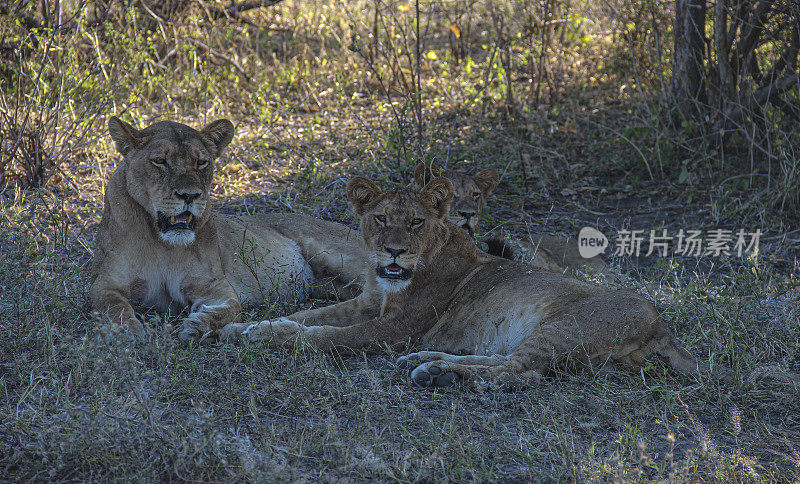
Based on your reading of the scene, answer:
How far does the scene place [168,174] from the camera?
4555 mm

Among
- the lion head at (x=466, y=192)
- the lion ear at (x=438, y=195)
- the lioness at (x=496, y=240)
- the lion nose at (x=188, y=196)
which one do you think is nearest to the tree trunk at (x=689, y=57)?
the lioness at (x=496, y=240)

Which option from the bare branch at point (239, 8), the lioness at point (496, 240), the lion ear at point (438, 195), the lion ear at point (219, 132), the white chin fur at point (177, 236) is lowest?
the lioness at point (496, 240)

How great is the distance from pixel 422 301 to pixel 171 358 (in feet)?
4.28

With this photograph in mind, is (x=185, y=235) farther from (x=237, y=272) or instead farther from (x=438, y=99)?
(x=438, y=99)

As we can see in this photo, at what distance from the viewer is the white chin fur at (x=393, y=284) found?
14.9 feet

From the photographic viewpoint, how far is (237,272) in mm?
5258

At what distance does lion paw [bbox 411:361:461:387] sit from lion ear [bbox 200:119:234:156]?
1757 mm

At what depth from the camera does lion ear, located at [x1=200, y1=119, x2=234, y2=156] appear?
486 cm

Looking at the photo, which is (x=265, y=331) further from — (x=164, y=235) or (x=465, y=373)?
(x=465, y=373)

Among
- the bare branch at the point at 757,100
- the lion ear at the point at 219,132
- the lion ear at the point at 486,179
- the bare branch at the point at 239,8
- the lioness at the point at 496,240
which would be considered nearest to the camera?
the lion ear at the point at 219,132

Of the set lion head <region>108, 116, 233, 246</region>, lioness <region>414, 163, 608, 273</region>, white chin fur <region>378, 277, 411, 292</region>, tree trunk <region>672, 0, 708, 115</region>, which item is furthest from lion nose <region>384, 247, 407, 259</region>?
tree trunk <region>672, 0, 708, 115</region>

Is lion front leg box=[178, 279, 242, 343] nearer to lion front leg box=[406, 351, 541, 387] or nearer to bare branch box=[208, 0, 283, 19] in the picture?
lion front leg box=[406, 351, 541, 387]

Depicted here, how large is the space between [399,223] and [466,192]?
→ 171 centimetres

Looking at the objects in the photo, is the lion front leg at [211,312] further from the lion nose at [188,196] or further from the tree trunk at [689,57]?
the tree trunk at [689,57]
